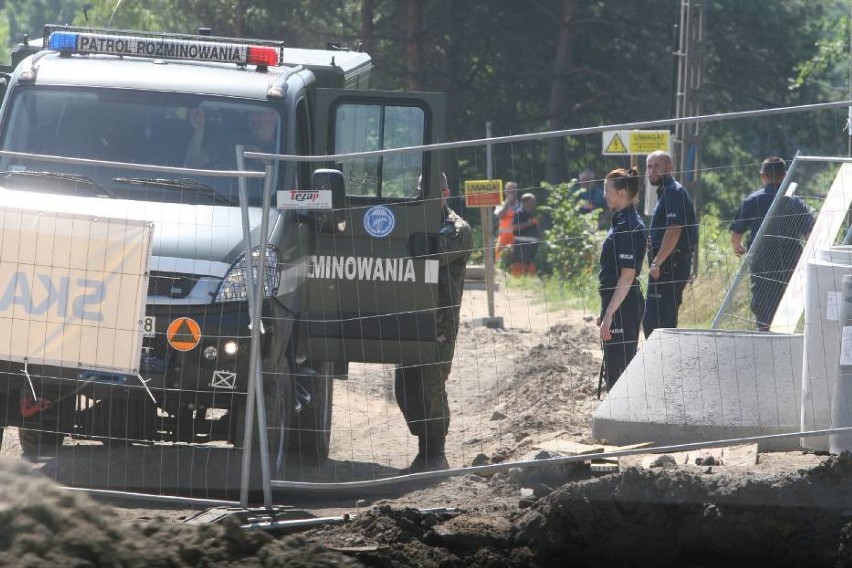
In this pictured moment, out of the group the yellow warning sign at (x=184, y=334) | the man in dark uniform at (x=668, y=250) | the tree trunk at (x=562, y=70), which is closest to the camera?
the yellow warning sign at (x=184, y=334)

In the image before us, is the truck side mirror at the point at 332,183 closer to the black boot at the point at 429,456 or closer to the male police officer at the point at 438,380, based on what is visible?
the male police officer at the point at 438,380

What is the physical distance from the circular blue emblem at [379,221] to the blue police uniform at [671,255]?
2001mm

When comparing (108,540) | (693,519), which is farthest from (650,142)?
(108,540)

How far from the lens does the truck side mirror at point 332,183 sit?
7340 millimetres

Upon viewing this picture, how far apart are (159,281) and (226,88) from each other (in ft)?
5.97

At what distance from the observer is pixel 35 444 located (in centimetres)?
824

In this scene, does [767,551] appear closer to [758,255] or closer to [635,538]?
[635,538]

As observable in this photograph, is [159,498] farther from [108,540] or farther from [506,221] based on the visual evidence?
[506,221]

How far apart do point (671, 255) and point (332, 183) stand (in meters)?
2.72

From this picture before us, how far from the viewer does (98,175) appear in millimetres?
7777

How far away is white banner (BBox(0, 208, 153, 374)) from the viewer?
673cm

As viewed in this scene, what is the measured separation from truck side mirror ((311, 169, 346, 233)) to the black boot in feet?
4.70

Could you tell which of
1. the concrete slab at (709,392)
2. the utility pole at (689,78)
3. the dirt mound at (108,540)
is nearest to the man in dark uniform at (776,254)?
the concrete slab at (709,392)

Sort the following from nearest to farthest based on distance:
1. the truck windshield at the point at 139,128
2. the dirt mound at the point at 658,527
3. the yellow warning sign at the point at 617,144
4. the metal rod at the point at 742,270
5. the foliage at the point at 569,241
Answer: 1. the dirt mound at the point at 658,527
2. the truck windshield at the point at 139,128
3. the metal rod at the point at 742,270
4. the yellow warning sign at the point at 617,144
5. the foliage at the point at 569,241
